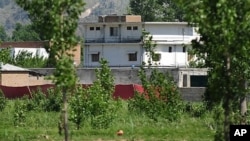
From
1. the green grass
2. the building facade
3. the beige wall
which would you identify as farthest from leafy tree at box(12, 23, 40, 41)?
the green grass

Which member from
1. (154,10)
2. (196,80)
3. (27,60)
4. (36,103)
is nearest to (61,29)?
(36,103)

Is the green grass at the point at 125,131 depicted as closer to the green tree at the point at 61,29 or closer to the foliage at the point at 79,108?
the foliage at the point at 79,108

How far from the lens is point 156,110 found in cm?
3369

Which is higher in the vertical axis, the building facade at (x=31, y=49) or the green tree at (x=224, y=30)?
the building facade at (x=31, y=49)

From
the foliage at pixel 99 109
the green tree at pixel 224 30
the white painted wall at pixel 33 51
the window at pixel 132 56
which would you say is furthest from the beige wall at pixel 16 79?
the green tree at pixel 224 30

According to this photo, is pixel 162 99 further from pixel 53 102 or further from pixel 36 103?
pixel 36 103

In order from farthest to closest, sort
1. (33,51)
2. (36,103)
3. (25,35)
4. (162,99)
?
1. (25,35)
2. (33,51)
3. (36,103)
4. (162,99)

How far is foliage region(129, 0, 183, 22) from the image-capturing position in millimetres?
112562

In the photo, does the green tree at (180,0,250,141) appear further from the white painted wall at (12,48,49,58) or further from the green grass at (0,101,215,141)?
the white painted wall at (12,48,49,58)

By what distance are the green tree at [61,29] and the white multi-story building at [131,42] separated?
63813mm

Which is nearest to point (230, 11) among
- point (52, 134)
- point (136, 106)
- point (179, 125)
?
point (52, 134)

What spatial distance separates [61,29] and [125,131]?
10.7 meters

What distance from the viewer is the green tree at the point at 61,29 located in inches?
744

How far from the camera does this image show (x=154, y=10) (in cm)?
11338
